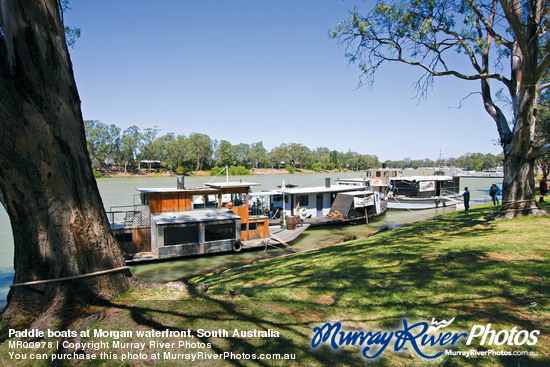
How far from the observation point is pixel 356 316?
4730 millimetres

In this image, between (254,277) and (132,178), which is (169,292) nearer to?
(254,277)

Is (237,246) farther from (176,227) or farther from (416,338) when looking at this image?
(416,338)

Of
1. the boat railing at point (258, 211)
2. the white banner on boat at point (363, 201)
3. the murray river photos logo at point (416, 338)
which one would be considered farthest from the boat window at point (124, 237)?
the white banner on boat at point (363, 201)

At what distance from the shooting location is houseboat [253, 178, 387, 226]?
26.2m

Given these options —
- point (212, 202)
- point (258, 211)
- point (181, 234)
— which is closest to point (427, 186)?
point (258, 211)

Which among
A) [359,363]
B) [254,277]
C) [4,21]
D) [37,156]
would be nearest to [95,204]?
[37,156]

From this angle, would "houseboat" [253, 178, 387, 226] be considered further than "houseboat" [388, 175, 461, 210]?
No

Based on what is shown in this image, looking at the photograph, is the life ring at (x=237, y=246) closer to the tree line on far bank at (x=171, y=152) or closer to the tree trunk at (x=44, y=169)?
the tree trunk at (x=44, y=169)

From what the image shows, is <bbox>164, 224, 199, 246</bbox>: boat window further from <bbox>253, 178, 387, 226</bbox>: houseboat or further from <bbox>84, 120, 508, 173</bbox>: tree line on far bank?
<bbox>84, 120, 508, 173</bbox>: tree line on far bank

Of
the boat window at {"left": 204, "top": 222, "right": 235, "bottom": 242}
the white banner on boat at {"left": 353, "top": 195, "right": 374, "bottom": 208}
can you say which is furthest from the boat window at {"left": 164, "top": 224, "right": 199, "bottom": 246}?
the white banner on boat at {"left": 353, "top": 195, "right": 374, "bottom": 208}

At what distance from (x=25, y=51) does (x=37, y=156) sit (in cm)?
127

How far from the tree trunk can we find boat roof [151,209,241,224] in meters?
11.3

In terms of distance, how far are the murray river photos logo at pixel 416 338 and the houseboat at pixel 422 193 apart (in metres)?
35.3

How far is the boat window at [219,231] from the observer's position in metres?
16.6
